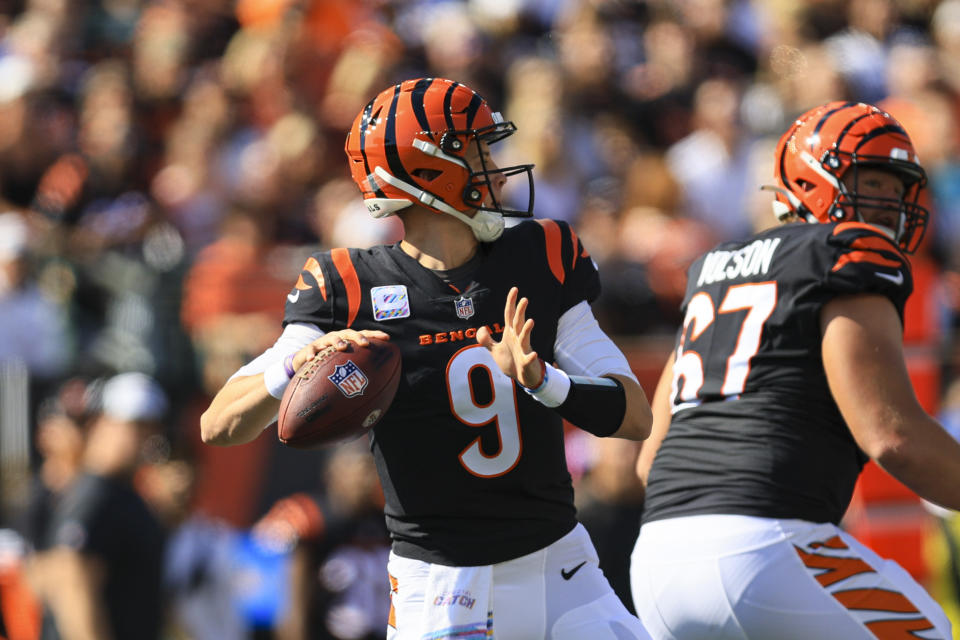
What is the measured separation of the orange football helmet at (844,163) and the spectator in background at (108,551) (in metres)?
3.91

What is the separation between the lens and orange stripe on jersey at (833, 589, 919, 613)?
356cm

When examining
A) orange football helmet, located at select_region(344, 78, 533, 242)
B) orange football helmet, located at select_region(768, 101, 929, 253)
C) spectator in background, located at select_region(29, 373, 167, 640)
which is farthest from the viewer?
spectator in background, located at select_region(29, 373, 167, 640)

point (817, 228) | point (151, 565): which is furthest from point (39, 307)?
point (817, 228)

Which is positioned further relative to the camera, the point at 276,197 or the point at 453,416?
the point at 276,197

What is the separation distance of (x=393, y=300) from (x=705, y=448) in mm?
1042

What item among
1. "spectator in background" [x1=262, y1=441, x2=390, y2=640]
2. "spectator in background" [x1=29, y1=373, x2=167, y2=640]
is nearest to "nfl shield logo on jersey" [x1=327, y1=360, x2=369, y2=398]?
"spectator in background" [x1=29, y1=373, x2=167, y2=640]

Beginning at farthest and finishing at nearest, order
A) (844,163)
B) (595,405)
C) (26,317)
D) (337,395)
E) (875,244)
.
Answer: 1. (26,317)
2. (844,163)
3. (875,244)
4. (595,405)
5. (337,395)

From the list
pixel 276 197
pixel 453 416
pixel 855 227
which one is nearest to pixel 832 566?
pixel 855 227

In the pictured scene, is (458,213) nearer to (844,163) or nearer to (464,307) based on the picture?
(464,307)

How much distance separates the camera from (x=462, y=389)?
346 centimetres

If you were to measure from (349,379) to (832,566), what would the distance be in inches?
55.7

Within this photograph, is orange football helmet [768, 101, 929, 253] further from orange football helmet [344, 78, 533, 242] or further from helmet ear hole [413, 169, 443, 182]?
helmet ear hole [413, 169, 443, 182]

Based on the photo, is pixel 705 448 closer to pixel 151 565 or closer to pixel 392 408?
pixel 392 408

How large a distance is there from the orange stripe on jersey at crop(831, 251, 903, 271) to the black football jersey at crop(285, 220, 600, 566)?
0.80 m
